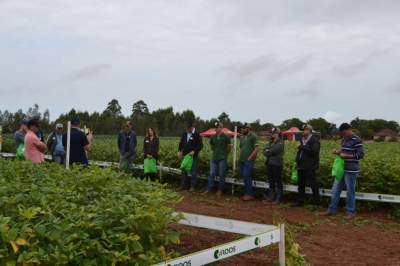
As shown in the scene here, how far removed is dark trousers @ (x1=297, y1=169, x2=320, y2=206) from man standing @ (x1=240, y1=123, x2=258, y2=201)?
5.26 ft

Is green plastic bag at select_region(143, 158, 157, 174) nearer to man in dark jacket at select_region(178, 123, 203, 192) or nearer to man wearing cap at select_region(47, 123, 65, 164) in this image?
man in dark jacket at select_region(178, 123, 203, 192)

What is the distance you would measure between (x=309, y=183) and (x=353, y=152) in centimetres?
163

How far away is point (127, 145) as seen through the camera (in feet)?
51.7

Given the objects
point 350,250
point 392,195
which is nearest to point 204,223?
point 350,250

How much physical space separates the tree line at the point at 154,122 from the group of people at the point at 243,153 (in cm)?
71

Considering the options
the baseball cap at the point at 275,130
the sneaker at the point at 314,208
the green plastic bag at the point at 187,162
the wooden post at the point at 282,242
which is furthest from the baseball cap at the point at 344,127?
the wooden post at the point at 282,242

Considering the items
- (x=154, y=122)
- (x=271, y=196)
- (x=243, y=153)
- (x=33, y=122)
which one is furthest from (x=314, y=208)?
(x=154, y=122)

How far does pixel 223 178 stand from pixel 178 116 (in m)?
55.5

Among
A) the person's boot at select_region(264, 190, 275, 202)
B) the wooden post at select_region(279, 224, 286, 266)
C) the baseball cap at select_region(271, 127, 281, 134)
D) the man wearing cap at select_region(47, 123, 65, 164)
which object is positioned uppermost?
the baseball cap at select_region(271, 127, 281, 134)

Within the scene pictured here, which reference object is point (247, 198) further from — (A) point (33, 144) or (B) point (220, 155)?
(A) point (33, 144)

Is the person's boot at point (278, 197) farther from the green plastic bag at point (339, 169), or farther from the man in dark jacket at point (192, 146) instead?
the man in dark jacket at point (192, 146)

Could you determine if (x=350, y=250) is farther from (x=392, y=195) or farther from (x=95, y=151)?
(x=95, y=151)

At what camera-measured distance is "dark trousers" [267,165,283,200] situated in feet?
40.1

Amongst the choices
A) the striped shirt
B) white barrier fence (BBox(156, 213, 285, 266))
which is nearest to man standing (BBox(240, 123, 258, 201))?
the striped shirt
